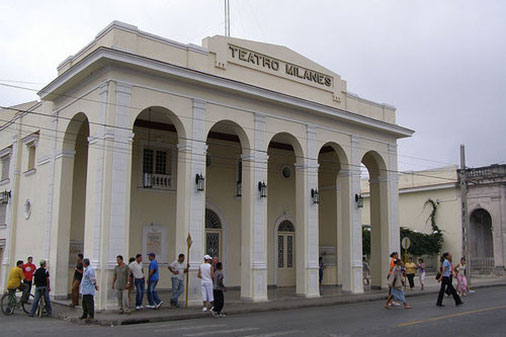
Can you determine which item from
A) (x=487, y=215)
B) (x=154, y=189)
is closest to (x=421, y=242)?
(x=487, y=215)

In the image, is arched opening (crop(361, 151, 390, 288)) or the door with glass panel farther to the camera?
the door with glass panel

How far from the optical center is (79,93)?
58.7 feet

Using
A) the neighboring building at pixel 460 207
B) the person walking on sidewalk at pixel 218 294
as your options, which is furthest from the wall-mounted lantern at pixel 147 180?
the neighboring building at pixel 460 207

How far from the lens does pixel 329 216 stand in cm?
2742

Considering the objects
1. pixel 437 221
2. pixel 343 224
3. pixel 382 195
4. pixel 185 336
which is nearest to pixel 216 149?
pixel 343 224

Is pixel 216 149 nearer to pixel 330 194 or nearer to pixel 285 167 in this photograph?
pixel 285 167

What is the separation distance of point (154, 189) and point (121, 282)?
6.78 meters

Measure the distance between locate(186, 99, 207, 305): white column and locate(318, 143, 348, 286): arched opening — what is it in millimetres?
10012

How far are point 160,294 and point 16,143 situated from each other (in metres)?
8.96

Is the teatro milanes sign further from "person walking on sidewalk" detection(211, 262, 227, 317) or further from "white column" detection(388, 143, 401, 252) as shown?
"person walking on sidewalk" detection(211, 262, 227, 317)

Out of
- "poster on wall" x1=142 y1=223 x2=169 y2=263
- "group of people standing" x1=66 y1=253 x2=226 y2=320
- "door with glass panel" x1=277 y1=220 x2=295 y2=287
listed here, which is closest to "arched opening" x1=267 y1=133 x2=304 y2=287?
"door with glass panel" x1=277 y1=220 x2=295 y2=287

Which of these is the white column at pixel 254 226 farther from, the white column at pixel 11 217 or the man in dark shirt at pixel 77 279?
the white column at pixel 11 217

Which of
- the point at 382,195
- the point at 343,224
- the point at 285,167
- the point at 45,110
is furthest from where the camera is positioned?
the point at 285,167

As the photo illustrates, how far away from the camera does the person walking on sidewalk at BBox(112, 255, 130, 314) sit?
583 inches
